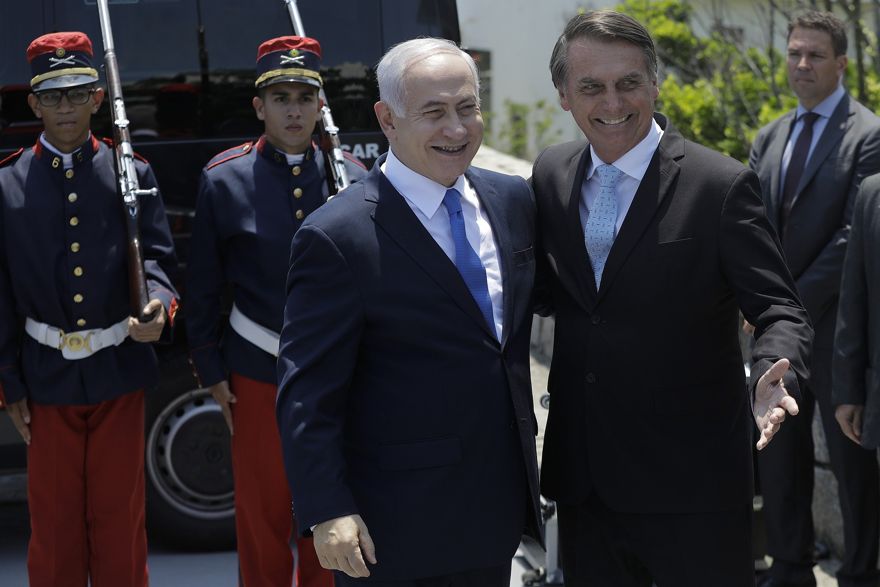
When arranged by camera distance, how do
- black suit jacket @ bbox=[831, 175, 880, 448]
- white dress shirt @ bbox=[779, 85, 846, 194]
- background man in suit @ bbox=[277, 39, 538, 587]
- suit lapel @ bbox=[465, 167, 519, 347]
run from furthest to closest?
1. white dress shirt @ bbox=[779, 85, 846, 194]
2. black suit jacket @ bbox=[831, 175, 880, 448]
3. suit lapel @ bbox=[465, 167, 519, 347]
4. background man in suit @ bbox=[277, 39, 538, 587]

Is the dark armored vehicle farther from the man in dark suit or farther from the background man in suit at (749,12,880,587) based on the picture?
the man in dark suit

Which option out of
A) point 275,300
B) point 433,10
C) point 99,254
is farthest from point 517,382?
point 433,10

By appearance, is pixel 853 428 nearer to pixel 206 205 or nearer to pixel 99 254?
pixel 206 205

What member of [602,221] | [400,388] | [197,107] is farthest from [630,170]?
[197,107]

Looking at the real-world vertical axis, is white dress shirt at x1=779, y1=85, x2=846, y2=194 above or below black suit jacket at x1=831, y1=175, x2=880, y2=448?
above

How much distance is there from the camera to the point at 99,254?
426 centimetres

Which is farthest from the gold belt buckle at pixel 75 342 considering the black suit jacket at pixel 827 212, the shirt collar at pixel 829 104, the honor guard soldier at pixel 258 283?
the shirt collar at pixel 829 104

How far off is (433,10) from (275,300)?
1.70 metres

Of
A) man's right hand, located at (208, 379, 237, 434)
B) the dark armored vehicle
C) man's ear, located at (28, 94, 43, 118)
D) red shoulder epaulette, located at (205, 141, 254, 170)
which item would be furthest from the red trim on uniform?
the dark armored vehicle

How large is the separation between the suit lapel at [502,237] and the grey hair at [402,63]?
0.27 metres

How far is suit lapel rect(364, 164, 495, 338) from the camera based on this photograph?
2.87 m

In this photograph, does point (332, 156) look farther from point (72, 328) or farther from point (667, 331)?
point (667, 331)

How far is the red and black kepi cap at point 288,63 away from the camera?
4406mm

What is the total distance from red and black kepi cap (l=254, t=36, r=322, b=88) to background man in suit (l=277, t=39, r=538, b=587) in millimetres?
1525
